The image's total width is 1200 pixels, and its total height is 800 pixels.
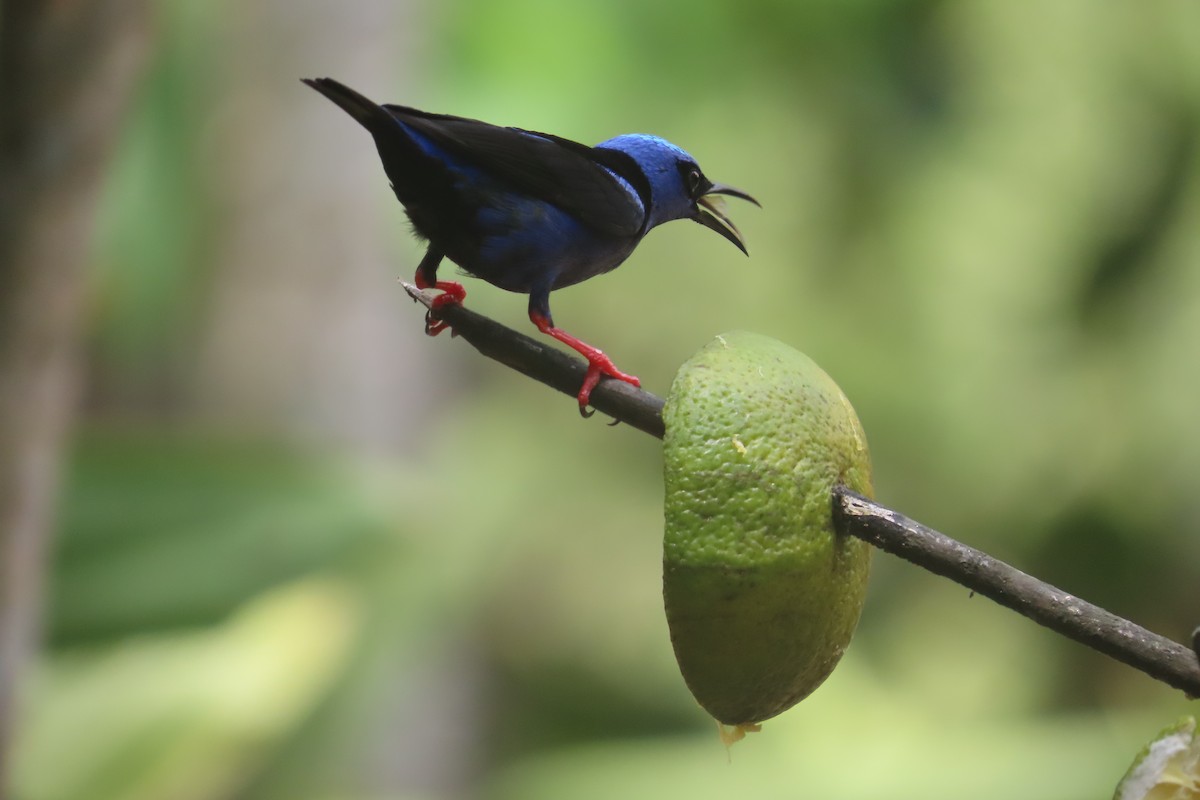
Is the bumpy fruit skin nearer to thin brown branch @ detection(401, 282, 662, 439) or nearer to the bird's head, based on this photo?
thin brown branch @ detection(401, 282, 662, 439)

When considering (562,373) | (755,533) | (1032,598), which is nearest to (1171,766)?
(1032,598)

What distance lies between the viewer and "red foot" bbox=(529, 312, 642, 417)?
1009 mm

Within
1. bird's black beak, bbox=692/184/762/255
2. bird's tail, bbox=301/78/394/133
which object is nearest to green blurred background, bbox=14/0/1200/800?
bird's black beak, bbox=692/184/762/255

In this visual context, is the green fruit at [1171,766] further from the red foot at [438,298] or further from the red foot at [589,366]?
the red foot at [438,298]

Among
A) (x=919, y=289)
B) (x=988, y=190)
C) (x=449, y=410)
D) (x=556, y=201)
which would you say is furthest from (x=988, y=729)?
(x=556, y=201)

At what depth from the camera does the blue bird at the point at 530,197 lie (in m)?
1.26

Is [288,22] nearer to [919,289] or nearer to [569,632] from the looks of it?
[919,289]

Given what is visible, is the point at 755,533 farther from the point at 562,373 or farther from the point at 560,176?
the point at 560,176

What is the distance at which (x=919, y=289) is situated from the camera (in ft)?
18.9

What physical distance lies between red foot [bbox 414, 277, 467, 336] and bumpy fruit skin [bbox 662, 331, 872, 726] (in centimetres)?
24

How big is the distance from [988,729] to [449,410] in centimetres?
286

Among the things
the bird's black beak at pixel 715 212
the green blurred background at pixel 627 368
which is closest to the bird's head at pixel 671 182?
the bird's black beak at pixel 715 212

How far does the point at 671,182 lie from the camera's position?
1372 millimetres

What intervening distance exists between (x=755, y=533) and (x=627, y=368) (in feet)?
19.0
